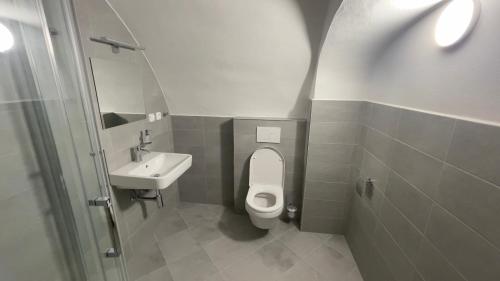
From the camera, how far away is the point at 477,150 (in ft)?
2.55

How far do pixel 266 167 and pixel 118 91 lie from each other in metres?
1.49

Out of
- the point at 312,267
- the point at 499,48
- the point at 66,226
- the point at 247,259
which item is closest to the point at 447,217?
the point at 499,48

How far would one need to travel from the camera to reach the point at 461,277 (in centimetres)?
82

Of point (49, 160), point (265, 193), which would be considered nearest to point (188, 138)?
point (265, 193)

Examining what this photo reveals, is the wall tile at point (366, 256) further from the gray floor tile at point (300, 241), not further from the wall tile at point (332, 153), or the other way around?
the wall tile at point (332, 153)

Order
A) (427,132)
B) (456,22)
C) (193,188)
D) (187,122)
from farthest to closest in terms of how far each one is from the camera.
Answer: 1. (193,188)
2. (187,122)
3. (427,132)
4. (456,22)

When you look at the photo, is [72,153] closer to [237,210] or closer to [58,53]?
[58,53]

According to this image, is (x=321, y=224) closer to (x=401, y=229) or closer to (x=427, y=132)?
(x=401, y=229)

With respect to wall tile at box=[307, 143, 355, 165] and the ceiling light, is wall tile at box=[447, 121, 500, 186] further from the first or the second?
wall tile at box=[307, 143, 355, 165]

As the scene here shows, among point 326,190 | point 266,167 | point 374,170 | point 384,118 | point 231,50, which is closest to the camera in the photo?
point 384,118

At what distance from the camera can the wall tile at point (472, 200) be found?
710 millimetres

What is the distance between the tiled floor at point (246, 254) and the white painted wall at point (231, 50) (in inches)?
48.6

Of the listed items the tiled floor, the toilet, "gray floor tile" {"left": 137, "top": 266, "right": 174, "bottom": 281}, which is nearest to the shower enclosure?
"gray floor tile" {"left": 137, "top": 266, "right": 174, "bottom": 281}

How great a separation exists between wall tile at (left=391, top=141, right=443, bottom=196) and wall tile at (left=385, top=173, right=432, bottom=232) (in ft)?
0.13
